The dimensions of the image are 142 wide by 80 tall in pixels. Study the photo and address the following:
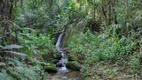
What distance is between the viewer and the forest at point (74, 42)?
3.66 metres

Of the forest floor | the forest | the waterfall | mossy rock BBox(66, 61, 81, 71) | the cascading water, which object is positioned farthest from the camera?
the waterfall

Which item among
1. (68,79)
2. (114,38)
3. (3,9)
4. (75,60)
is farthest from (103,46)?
(3,9)

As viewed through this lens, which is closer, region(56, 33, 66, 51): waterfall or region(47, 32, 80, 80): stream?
region(47, 32, 80, 80): stream

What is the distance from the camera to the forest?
12.0ft

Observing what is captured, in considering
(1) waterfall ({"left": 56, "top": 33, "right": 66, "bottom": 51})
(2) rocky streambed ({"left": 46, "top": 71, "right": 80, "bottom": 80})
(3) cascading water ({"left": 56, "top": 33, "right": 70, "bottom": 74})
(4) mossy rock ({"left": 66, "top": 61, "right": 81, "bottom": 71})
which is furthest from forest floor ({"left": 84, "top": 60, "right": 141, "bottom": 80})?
(1) waterfall ({"left": 56, "top": 33, "right": 66, "bottom": 51})

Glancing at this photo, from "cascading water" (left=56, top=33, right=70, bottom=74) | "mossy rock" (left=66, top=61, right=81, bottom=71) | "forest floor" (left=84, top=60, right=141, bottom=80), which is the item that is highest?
"forest floor" (left=84, top=60, right=141, bottom=80)

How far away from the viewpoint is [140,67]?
5434 millimetres

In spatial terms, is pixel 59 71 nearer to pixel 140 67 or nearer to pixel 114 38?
pixel 114 38

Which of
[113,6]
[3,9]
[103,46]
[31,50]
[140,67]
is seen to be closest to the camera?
[3,9]

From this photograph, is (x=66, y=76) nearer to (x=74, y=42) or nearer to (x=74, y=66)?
(x=74, y=66)

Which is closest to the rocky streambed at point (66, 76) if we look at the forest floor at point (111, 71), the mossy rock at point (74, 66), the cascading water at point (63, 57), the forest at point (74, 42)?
the forest at point (74, 42)

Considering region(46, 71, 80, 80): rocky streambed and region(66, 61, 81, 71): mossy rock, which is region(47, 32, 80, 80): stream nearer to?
region(46, 71, 80, 80): rocky streambed

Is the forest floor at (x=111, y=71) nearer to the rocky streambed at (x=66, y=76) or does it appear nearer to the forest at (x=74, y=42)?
the forest at (x=74, y=42)

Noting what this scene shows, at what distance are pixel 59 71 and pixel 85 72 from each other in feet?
4.75
